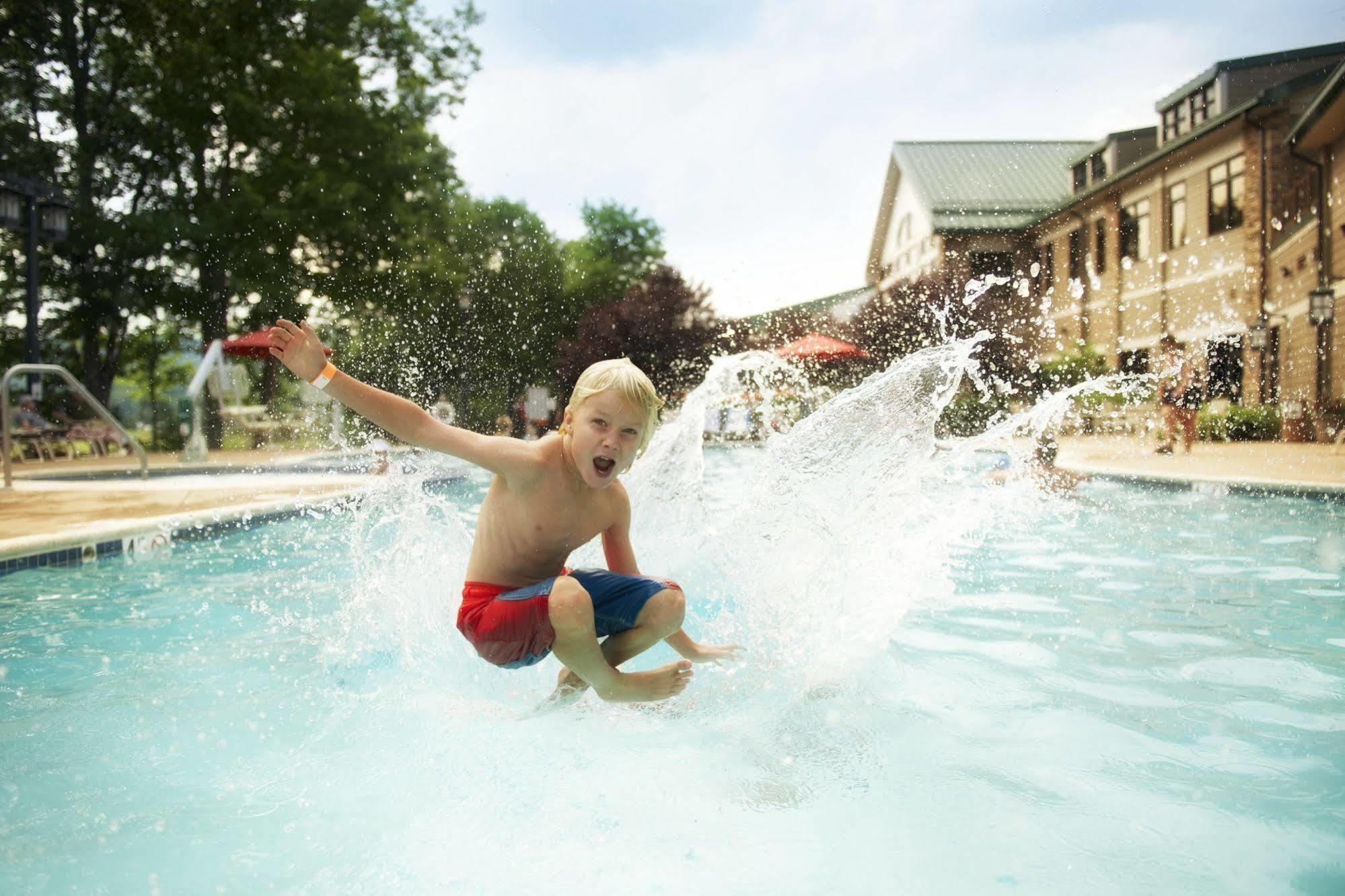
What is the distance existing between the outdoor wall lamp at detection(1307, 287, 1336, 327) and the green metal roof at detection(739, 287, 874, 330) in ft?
43.6

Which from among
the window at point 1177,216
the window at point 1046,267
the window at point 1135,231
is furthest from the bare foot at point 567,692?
the window at point 1046,267

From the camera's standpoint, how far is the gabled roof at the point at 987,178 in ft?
97.1

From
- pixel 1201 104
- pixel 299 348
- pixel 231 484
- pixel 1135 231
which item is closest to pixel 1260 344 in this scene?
pixel 1201 104

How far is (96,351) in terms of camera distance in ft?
67.9

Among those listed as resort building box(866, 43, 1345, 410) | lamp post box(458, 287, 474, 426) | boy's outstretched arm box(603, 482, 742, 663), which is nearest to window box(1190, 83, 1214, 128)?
resort building box(866, 43, 1345, 410)

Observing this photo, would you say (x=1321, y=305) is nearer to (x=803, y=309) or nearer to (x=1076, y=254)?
(x=1076, y=254)

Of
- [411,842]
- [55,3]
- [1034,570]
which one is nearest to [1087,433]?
[1034,570]

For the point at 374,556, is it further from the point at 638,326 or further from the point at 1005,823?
the point at 638,326

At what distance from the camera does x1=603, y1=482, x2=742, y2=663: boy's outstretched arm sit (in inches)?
125

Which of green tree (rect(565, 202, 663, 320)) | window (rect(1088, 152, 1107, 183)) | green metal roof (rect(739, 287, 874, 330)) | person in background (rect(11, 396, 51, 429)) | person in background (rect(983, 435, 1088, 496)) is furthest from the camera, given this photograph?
green tree (rect(565, 202, 663, 320))

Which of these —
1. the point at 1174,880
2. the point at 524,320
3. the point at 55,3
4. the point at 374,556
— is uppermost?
the point at 55,3

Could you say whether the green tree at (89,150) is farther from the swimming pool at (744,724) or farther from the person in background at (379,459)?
the swimming pool at (744,724)

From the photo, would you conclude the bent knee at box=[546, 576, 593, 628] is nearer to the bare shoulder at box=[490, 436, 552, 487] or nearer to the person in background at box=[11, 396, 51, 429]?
the bare shoulder at box=[490, 436, 552, 487]

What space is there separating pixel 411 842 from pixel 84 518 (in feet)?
20.7
